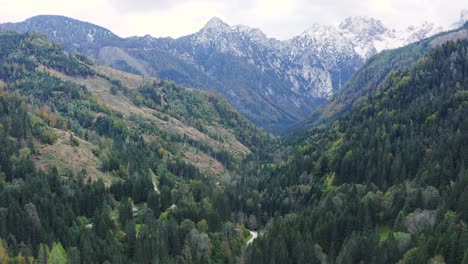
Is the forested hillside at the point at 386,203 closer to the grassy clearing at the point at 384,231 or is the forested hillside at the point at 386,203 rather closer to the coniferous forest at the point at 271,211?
the coniferous forest at the point at 271,211

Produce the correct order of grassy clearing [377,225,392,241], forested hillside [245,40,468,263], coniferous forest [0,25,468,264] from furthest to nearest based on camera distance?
grassy clearing [377,225,392,241]
coniferous forest [0,25,468,264]
forested hillside [245,40,468,263]

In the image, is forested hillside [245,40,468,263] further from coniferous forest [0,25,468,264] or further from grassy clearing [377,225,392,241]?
grassy clearing [377,225,392,241]

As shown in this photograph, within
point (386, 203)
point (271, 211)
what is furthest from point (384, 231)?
point (271, 211)

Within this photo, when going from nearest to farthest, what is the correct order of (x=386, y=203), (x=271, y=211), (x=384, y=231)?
(x=384, y=231) → (x=386, y=203) → (x=271, y=211)

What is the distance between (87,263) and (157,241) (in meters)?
18.9

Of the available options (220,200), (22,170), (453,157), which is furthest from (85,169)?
(453,157)

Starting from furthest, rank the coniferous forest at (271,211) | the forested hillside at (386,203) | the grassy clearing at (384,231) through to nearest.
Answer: the grassy clearing at (384,231) < the coniferous forest at (271,211) < the forested hillside at (386,203)

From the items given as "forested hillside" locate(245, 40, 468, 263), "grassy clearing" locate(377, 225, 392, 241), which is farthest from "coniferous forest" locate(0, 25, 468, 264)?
"grassy clearing" locate(377, 225, 392, 241)

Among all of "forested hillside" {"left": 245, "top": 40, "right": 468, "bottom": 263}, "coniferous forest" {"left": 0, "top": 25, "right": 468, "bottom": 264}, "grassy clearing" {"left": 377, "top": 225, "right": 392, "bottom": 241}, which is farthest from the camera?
"grassy clearing" {"left": 377, "top": 225, "right": 392, "bottom": 241}

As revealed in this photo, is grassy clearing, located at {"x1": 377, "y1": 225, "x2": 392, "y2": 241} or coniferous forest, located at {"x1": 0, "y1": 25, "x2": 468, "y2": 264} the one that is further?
grassy clearing, located at {"x1": 377, "y1": 225, "x2": 392, "y2": 241}

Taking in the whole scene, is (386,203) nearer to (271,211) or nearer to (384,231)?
(384,231)

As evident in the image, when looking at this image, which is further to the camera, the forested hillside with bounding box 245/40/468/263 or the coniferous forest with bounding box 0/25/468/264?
the coniferous forest with bounding box 0/25/468/264

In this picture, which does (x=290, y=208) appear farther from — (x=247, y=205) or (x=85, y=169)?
(x=85, y=169)

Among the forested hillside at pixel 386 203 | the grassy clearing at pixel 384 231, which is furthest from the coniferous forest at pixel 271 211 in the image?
the grassy clearing at pixel 384 231
